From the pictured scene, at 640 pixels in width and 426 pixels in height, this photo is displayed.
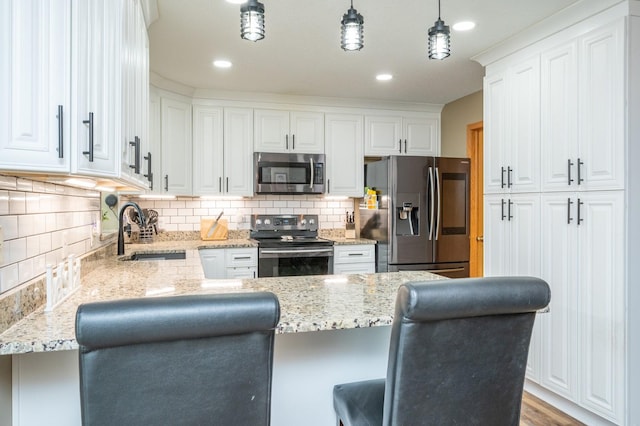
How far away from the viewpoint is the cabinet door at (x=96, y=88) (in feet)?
3.70

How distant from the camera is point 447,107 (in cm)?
467

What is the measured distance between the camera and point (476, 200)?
4.32 m

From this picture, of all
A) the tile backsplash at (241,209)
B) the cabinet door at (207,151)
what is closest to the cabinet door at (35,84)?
the cabinet door at (207,151)

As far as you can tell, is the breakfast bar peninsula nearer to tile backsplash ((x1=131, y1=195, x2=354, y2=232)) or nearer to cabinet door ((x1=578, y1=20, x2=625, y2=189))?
cabinet door ((x1=578, y1=20, x2=625, y2=189))

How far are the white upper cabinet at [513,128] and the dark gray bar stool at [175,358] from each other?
2390mm

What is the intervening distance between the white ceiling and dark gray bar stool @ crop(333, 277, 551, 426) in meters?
1.92

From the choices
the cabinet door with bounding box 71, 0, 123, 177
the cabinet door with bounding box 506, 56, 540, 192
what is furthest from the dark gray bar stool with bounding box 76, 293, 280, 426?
the cabinet door with bounding box 506, 56, 540, 192

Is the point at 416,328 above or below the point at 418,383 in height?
above

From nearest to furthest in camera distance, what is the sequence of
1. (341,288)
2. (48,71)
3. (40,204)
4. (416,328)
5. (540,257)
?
(416,328)
(48,71)
(40,204)
(341,288)
(540,257)

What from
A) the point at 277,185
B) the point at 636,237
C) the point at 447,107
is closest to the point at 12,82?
the point at 636,237

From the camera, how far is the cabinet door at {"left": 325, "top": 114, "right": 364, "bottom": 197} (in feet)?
14.5

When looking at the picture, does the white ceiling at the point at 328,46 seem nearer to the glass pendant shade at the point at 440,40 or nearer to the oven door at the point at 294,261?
the glass pendant shade at the point at 440,40

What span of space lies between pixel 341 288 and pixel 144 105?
1.33 meters

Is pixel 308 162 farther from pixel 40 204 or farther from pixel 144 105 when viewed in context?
pixel 40 204
